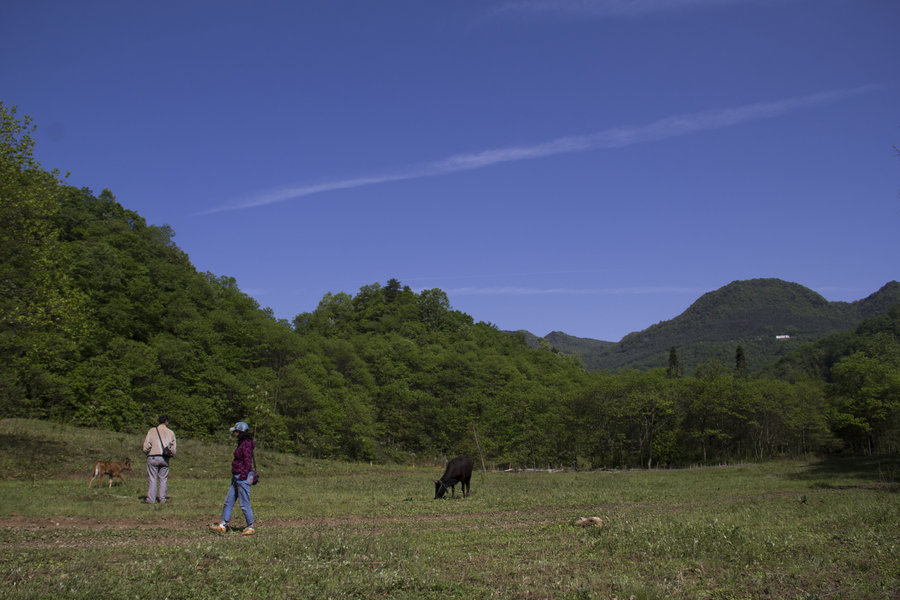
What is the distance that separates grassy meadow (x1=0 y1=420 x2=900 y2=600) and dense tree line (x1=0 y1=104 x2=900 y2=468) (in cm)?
2838

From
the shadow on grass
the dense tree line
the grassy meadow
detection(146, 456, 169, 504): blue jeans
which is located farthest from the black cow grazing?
the dense tree line

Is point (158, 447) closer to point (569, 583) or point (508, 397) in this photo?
point (569, 583)

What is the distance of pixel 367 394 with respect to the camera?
7850 centimetres

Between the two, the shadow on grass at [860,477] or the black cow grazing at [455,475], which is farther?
the shadow on grass at [860,477]

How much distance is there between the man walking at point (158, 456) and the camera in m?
16.9

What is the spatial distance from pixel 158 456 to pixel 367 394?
62204 mm

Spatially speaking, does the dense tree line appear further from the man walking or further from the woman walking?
the woman walking

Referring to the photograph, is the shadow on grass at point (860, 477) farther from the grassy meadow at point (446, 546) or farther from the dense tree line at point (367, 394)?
the dense tree line at point (367, 394)

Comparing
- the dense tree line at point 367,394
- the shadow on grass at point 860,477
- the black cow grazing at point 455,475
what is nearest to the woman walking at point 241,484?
the black cow grazing at point 455,475

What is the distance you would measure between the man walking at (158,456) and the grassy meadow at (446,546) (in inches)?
20.4

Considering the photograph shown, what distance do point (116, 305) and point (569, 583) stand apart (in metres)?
71.1

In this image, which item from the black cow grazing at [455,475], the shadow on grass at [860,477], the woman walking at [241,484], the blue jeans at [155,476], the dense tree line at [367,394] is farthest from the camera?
the dense tree line at [367,394]

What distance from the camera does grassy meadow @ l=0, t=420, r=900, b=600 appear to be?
314 inches

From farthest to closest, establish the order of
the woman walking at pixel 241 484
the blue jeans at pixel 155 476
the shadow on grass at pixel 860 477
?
the shadow on grass at pixel 860 477 → the blue jeans at pixel 155 476 → the woman walking at pixel 241 484
